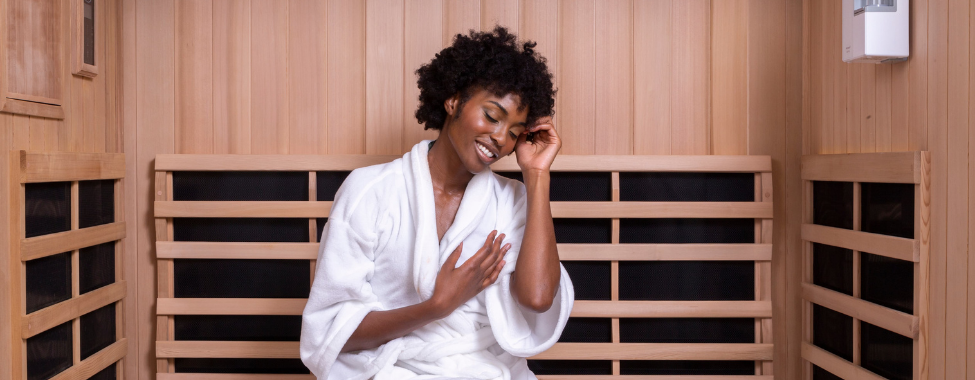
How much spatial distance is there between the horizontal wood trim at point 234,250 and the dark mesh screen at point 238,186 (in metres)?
0.12

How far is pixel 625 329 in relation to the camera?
1.93 m

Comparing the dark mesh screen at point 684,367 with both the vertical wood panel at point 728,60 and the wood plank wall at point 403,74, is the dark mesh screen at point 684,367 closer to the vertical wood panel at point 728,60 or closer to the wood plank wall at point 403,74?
the wood plank wall at point 403,74

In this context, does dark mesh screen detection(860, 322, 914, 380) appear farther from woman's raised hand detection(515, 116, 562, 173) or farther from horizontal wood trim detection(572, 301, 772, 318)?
woman's raised hand detection(515, 116, 562, 173)

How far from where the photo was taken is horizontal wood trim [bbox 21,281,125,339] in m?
1.48

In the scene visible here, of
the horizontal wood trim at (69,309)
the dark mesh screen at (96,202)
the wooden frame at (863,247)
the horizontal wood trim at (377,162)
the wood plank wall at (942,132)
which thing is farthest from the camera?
the horizontal wood trim at (377,162)

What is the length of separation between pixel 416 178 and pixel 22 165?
0.80 m

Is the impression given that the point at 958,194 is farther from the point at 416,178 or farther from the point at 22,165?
the point at 22,165

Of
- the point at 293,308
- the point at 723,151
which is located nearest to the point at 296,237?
the point at 293,308

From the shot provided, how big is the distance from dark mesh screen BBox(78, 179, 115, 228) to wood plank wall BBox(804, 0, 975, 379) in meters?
1.81

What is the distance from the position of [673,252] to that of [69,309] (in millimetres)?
1472

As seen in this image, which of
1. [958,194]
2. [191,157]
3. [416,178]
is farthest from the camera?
[191,157]

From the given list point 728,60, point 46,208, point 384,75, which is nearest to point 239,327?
point 46,208

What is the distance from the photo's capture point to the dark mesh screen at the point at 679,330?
6.32ft

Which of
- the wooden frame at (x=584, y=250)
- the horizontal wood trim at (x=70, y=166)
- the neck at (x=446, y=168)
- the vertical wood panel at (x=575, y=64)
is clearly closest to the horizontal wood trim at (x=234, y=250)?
the wooden frame at (x=584, y=250)
